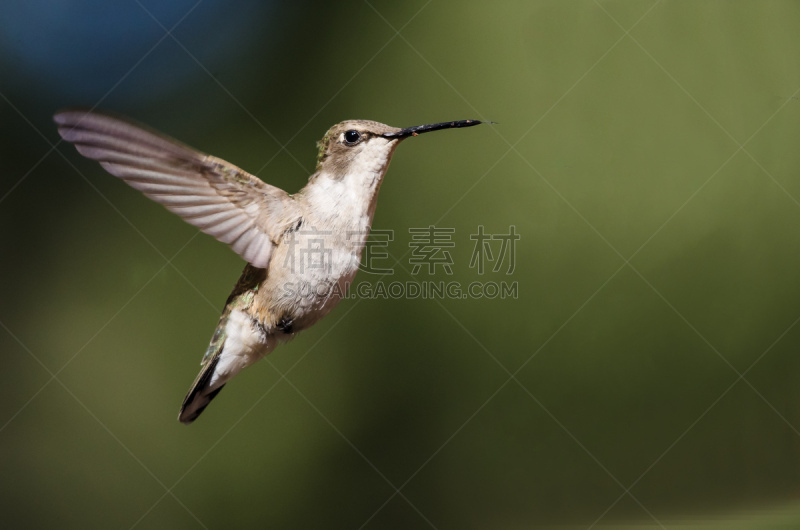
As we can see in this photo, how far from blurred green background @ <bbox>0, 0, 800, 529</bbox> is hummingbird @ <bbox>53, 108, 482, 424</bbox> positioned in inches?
29.5

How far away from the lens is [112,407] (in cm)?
154

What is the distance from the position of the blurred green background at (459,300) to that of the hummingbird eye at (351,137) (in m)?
0.76

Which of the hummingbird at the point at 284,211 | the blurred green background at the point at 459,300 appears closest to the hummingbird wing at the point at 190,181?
the hummingbird at the point at 284,211

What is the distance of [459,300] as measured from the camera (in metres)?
1.60

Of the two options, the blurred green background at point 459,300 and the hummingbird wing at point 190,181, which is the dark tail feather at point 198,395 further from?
the blurred green background at point 459,300

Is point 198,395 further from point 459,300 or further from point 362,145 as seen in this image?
point 459,300

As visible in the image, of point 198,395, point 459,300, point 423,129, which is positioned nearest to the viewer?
point 423,129

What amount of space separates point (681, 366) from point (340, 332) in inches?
32.5

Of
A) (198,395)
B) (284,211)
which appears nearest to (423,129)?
(284,211)

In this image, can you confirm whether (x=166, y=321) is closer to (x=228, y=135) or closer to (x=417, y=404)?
(x=228, y=135)

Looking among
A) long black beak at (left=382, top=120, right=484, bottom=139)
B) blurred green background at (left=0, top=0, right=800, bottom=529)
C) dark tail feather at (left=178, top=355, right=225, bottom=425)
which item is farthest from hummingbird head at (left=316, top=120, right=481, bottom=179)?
blurred green background at (left=0, top=0, right=800, bottom=529)

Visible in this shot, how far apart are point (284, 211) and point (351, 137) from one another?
0.11 metres

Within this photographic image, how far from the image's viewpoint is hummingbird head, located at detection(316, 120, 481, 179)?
672 millimetres

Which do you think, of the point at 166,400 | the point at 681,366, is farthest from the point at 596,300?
the point at 166,400
